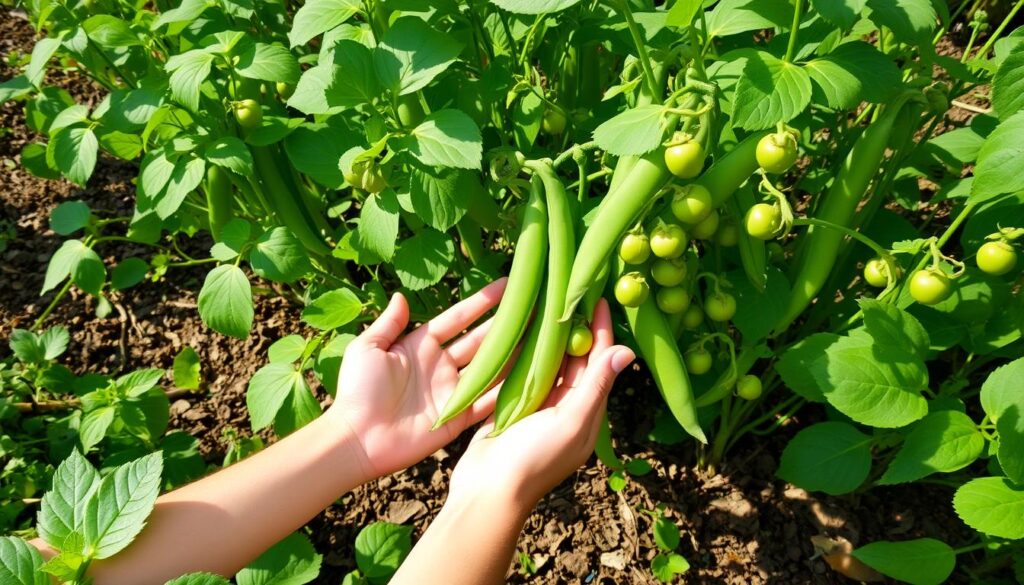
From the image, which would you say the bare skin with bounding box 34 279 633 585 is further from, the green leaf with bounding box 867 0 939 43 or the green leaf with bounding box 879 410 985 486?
the green leaf with bounding box 867 0 939 43

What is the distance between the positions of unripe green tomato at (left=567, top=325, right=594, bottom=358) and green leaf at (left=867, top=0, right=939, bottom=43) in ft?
3.72

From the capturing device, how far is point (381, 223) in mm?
2057

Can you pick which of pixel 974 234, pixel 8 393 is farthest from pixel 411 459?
pixel 8 393

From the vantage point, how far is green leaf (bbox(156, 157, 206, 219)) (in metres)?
2.22

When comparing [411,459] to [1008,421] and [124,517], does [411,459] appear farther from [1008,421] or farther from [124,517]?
[1008,421]

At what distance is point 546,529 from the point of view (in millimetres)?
2723

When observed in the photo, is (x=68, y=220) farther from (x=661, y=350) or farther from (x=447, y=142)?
(x=661, y=350)

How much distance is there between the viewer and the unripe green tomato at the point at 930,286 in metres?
1.68

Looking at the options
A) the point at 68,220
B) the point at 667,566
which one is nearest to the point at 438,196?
the point at 667,566

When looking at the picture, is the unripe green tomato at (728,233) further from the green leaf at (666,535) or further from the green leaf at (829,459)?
the green leaf at (666,535)

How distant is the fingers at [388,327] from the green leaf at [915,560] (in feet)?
5.58

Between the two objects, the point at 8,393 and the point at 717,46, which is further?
the point at 8,393

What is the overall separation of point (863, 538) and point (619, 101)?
1885 mm

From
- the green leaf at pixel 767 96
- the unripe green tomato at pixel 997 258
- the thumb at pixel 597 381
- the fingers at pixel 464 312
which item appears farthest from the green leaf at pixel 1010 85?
the fingers at pixel 464 312
